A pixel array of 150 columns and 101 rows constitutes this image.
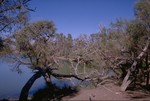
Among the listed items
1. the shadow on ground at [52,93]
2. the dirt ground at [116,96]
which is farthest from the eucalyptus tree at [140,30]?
the shadow on ground at [52,93]

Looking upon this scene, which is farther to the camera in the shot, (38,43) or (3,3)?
(38,43)

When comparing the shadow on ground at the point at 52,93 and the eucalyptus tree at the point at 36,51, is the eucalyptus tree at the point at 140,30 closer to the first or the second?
the shadow on ground at the point at 52,93

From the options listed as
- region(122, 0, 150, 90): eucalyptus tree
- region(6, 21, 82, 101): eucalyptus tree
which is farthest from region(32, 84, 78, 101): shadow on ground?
region(122, 0, 150, 90): eucalyptus tree

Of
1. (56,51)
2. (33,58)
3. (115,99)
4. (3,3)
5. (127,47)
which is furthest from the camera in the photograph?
(56,51)

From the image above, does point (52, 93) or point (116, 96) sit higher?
point (116, 96)

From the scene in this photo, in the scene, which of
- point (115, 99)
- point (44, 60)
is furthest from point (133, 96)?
point (44, 60)

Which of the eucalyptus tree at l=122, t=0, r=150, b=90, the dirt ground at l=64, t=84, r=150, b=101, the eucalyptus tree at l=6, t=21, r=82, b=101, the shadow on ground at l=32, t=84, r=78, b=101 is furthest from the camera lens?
the eucalyptus tree at l=6, t=21, r=82, b=101

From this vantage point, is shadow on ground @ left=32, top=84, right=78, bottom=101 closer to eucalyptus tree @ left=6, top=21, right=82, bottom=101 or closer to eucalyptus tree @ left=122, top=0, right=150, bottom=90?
eucalyptus tree @ left=6, top=21, right=82, bottom=101

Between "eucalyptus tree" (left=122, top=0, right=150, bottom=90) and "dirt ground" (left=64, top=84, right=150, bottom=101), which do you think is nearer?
"dirt ground" (left=64, top=84, right=150, bottom=101)

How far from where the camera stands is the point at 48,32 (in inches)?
899

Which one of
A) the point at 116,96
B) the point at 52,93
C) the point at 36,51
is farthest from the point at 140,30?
the point at 36,51

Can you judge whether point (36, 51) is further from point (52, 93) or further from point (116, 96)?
point (116, 96)

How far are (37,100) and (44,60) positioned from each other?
5.34 m

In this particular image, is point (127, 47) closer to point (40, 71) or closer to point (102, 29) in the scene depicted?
point (102, 29)
